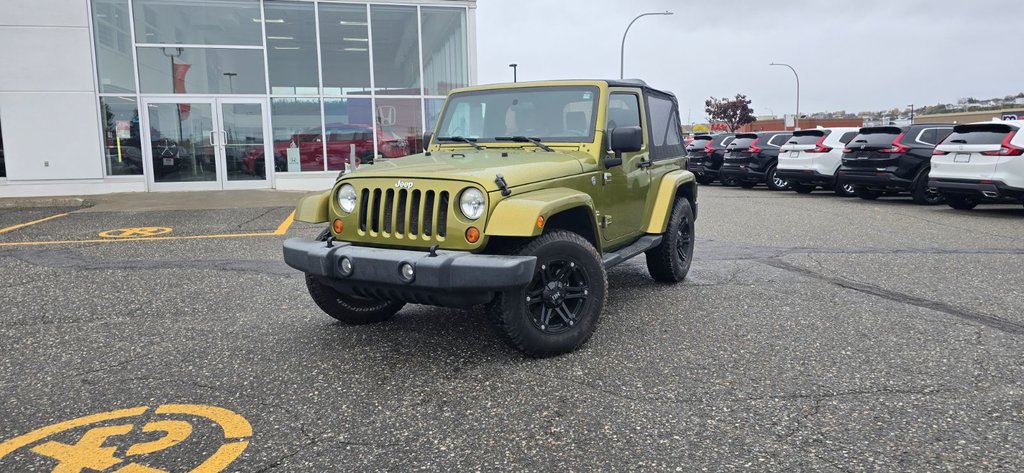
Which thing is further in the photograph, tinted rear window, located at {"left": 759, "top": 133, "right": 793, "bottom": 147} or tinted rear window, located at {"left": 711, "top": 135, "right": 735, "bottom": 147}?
tinted rear window, located at {"left": 711, "top": 135, "right": 735, "bottom": 147}

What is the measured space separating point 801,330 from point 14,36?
53.7 ft

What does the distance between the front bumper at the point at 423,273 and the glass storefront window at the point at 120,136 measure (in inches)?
536

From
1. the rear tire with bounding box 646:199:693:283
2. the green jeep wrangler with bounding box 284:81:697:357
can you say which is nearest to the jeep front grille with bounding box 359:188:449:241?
the green jeep wrangler with bounding box 284:81:697:357

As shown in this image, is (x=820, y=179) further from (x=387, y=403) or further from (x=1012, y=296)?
(x=387, y=403)

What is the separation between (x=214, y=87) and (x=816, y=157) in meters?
13.4

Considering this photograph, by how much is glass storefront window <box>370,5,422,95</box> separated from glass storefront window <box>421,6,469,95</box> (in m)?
0.25

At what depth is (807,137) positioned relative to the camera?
16016mm

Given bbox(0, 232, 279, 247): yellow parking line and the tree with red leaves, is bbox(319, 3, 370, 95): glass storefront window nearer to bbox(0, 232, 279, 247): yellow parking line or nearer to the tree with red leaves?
bbox(0, 232, 279, 247): yellow parking line

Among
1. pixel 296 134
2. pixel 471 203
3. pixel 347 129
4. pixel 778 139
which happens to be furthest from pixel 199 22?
pixel 471 203

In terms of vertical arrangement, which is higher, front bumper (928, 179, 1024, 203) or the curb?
front bumper (928, 179, 1024, 203)

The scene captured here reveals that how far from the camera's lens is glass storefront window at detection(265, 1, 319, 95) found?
633 inches

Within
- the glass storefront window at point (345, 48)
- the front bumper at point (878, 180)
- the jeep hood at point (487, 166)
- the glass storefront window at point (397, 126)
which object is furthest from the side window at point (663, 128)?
the glass storefront window at point (345, 48)

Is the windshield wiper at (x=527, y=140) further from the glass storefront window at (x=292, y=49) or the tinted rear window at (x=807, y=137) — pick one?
the tinted rear window at (x=807, y=137)

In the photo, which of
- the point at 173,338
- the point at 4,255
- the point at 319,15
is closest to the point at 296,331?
the point at 173,338
